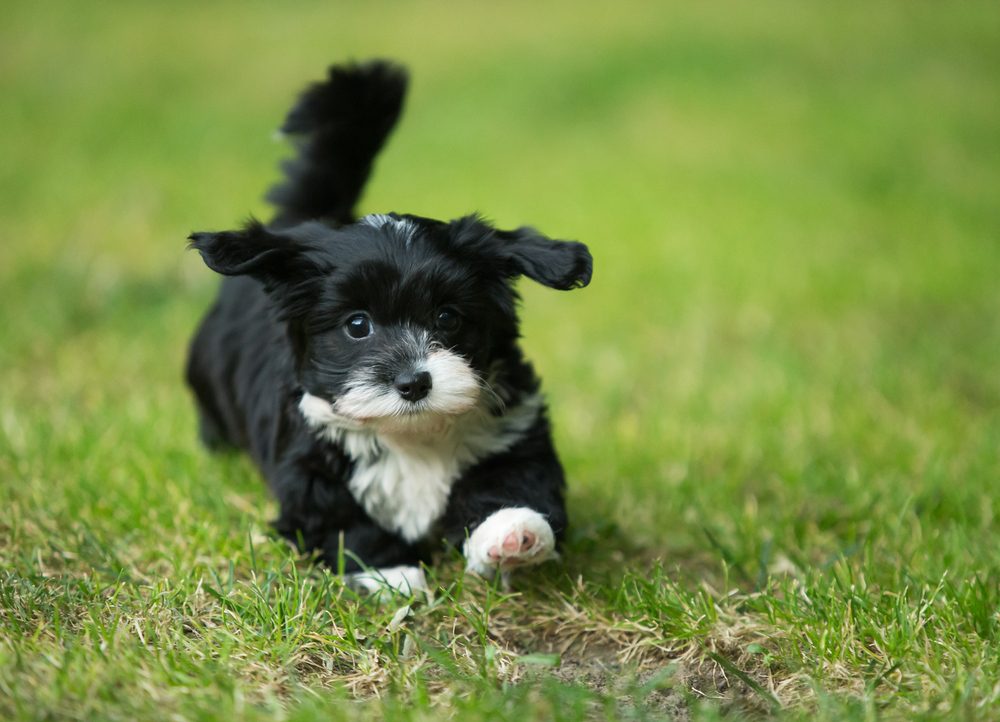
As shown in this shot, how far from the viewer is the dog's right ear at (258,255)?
2.75 meters

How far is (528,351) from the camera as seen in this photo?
5863 mm

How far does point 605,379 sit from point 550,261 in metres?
2.53

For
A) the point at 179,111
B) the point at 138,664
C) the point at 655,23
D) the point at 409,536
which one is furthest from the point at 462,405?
the point at 655,23

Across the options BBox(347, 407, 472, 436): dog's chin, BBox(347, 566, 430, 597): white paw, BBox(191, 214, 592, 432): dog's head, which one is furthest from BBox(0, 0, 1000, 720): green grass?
BBox(191, 214, 592, 432): dog's head

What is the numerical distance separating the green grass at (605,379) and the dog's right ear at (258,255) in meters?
0.77

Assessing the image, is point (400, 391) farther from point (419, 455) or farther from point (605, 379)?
point (605, 379)

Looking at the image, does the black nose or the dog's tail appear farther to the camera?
the dog's tail

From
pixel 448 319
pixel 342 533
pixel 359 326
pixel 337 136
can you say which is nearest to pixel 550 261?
pixel 448 319

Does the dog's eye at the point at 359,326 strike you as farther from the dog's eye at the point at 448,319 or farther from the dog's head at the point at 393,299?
the dog's eye at the point at 448,319

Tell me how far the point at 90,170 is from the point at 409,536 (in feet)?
20.9

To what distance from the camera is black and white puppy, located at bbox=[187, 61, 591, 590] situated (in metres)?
2.75

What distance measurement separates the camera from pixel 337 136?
12.3 feet

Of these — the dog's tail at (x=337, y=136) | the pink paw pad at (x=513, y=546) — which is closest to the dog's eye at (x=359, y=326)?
the pink paw pad at (x=513, y=546)

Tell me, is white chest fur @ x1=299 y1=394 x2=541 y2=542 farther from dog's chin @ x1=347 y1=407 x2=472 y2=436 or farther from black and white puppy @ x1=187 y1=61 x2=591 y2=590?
dog's chin @ x1=347 y1=407 x2=472 y2=436
